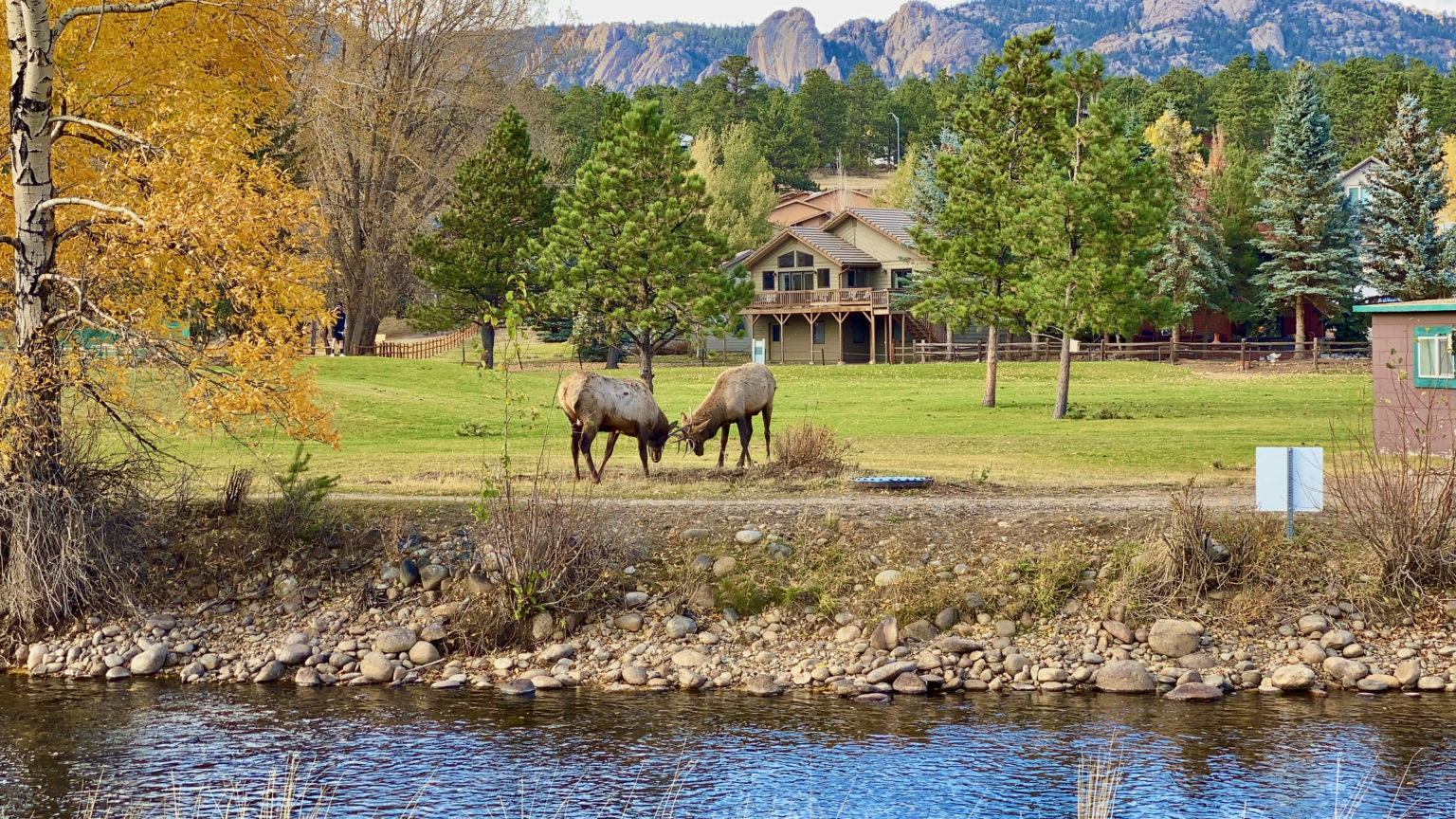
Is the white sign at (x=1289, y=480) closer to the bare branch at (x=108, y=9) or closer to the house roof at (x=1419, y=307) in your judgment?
the house roof at (x=1419, y=307)

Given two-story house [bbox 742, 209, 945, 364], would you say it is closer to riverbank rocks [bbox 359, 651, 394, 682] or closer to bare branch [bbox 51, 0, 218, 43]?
bare branch [bbox 51, 0, 218, 43]

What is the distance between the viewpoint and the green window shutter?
25609 millimetres

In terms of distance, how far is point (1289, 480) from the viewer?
16922mm

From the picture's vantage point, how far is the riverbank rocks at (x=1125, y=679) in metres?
15.3

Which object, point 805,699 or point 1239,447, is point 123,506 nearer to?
point 805,699

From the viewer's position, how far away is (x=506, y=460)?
17.2 meters

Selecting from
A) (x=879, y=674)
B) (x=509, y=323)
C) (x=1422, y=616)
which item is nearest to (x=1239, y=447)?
(x=1422, y=616)

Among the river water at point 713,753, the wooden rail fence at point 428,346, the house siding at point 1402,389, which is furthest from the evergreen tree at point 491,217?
the river water at point 713,753

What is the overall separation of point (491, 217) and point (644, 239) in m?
17.9

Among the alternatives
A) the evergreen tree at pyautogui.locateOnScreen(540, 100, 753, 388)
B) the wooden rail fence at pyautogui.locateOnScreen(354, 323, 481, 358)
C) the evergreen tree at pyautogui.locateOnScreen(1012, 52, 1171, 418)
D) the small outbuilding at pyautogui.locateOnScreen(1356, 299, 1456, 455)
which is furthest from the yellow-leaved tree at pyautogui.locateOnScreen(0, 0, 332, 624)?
the wooden rail fence at pyautogui.locateOnScreen(354, 323, 481, 358)

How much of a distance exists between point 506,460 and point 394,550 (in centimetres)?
213

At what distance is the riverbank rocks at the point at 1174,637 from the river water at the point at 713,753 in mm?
1132

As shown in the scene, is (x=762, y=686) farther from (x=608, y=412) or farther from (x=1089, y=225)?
(x=1089, y=225)

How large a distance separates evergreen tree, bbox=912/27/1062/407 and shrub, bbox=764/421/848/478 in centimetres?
1817
